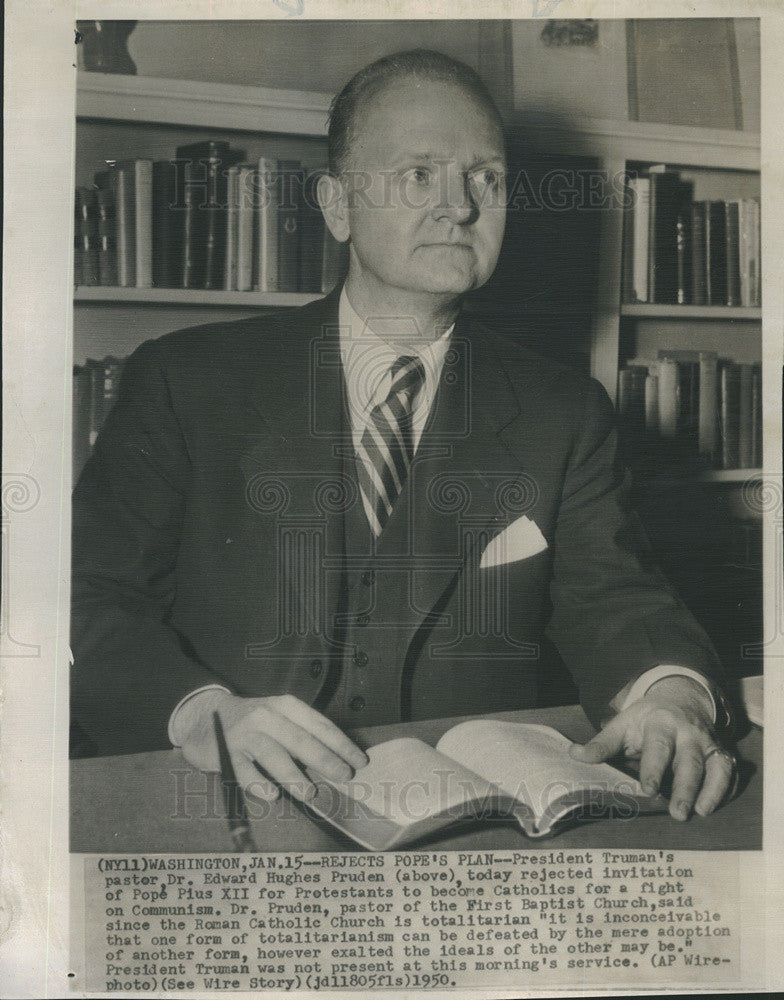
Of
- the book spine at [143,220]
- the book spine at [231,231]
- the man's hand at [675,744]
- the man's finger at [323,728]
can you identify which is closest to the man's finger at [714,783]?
the man's hand at [675,744]

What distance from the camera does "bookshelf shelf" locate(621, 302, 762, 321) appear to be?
142cm

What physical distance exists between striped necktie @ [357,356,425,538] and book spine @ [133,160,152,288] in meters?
0.43

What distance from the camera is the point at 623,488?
1416 millimetres

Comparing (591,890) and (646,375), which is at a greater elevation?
(646,375)

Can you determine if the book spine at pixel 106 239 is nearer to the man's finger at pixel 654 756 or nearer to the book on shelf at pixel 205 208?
the book on shelf at pixel 205 208

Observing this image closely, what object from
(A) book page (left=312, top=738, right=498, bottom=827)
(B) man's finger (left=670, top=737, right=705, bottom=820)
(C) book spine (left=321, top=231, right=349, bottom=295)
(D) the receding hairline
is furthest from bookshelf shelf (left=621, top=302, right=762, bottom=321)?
(A) book page (left=312, top=738, right=498, bottom=827)

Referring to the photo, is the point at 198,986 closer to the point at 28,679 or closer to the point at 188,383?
the point at 28,679

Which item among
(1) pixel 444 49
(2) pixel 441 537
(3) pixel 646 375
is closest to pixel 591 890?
(2) pixel 441 537

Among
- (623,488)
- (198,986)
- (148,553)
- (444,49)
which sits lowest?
(198,986)

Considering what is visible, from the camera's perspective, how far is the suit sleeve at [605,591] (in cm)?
138

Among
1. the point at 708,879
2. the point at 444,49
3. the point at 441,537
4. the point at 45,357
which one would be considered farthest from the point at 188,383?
the point at 708,879

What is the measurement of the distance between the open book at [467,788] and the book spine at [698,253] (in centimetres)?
79

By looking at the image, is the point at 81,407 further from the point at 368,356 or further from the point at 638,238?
the point at 638,238

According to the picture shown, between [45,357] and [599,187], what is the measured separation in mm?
957
